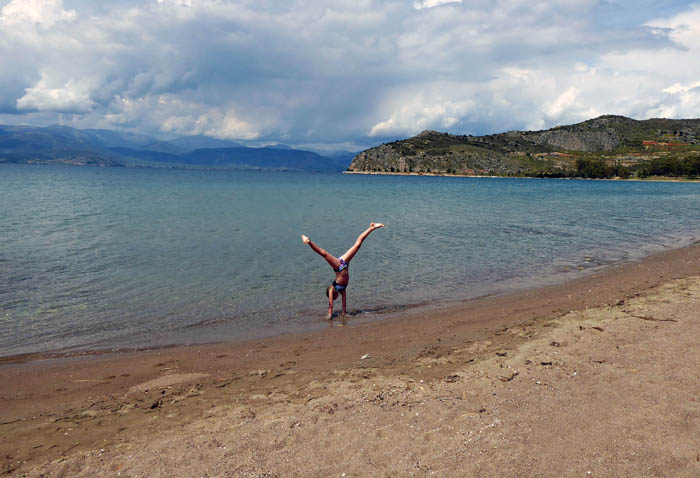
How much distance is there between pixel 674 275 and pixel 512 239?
1360 centimetres

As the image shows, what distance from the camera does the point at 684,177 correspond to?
522 ft

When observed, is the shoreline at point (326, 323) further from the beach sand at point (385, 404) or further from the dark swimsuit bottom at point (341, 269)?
the dark swimsuit bottom at point (341, 269)

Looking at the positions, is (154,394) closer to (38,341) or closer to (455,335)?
(38,341)

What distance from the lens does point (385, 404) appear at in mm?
6984

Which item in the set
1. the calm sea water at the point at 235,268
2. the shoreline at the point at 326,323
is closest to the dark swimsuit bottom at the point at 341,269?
the shoreline at the point at 326,323

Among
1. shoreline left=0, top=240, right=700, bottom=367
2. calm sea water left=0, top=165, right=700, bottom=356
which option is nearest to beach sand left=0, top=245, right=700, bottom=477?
shoreline left=0, top=240, right=700, bottom=367

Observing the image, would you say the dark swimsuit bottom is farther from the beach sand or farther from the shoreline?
the beach sand

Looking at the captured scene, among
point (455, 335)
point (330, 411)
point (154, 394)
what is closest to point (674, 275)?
point (455, 335)

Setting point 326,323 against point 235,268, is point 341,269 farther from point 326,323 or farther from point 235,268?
point 235,268

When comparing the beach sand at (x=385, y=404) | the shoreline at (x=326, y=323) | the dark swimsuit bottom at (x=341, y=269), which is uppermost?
the dark swimsuit bottom at (x=341, y=269)

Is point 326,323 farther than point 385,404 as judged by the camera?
Yes

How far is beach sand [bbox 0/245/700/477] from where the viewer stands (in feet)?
18.0

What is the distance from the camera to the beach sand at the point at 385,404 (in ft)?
18.0

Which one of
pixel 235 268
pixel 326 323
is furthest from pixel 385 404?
pixel 235 268
